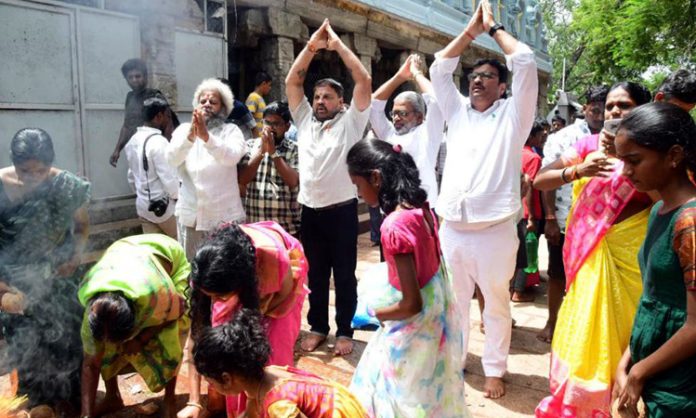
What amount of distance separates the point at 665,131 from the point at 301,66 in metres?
2.59

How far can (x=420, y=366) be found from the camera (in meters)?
2.32

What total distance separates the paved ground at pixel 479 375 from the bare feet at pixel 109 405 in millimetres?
48

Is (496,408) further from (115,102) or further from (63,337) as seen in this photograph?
(115,102)

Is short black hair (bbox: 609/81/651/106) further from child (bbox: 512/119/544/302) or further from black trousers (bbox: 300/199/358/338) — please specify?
child (bbox: 512/119/544/302)

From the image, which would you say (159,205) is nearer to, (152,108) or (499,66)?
(152,108)

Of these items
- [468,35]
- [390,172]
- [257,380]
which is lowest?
[257,380]

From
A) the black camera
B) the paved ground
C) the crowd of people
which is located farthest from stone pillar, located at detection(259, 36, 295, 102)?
the paved ground

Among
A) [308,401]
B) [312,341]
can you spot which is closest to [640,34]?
[312,341]

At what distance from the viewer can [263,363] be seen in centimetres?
195

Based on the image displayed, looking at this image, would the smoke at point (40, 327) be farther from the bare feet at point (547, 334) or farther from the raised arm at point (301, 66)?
the bare feet at point (547, 334)

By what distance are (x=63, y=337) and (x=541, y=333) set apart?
335 cm

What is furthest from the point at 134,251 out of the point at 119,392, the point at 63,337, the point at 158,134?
the point at 158,134

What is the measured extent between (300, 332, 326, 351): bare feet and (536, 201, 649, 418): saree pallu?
5.92ft

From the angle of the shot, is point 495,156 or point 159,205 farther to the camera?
point 159,205
